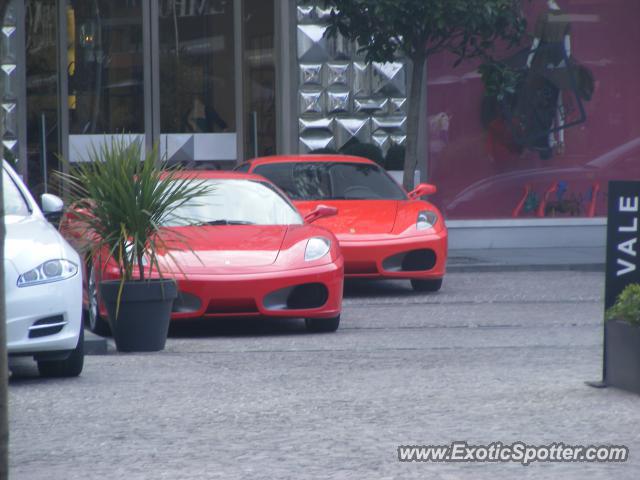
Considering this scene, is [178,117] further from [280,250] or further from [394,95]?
[280,250]

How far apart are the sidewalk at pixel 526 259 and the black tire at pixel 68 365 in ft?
30.1

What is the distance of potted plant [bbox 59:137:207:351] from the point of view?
991 cm

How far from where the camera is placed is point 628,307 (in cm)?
755

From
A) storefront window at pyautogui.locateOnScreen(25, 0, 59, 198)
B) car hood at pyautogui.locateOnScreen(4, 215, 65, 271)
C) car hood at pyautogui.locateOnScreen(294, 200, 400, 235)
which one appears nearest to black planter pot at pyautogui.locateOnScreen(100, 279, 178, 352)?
car hood at pyautogui.locateOnScreen(4, 215, 65, 271)

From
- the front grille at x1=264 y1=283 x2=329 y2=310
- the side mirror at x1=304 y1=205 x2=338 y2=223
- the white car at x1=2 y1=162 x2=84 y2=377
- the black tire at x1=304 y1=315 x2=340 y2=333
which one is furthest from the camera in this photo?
the side mirror at x1=304 y1=205 x2=338 y2=223

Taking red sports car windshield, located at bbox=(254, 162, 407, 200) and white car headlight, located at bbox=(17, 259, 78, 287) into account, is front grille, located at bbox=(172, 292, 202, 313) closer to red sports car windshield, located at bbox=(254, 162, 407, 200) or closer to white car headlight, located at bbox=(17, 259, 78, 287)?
white car headlight, located at bbox=(17, 259, 78, 287)

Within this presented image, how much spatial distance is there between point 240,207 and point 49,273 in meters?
3.80

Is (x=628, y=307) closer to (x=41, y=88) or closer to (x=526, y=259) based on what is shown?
(x=526, y=259)

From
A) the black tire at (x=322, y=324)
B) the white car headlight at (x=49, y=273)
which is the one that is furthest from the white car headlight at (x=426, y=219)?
the white car headlight at (x=49, y=273)

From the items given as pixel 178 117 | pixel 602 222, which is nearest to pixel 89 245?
pixel 178 117

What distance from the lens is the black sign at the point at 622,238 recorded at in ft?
25.3

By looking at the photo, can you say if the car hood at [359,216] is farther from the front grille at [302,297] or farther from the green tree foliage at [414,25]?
the green tree foliage at [414,25]

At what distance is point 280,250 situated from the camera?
11.0 m

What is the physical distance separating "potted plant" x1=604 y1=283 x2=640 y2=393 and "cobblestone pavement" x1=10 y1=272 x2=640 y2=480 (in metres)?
0.15
